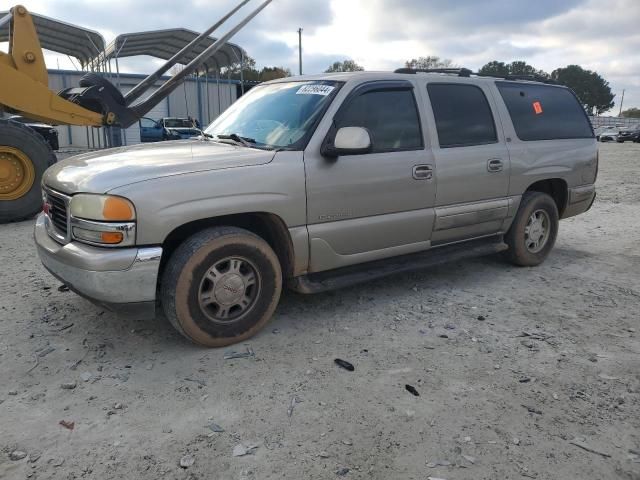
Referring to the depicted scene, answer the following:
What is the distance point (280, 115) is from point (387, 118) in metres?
0.86

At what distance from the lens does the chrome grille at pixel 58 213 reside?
325 centimetres

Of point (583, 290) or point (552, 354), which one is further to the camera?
point (583, 290)

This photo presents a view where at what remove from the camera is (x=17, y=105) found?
7.29 metres

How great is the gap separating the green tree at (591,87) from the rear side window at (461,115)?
98792 mm

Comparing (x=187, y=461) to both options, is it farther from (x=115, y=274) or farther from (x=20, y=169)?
(x=20, y=169)

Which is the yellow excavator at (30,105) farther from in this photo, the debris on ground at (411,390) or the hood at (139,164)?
the debris on ground at (411,390)

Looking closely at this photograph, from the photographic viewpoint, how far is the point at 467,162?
14.6ft

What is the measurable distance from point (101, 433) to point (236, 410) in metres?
0.68

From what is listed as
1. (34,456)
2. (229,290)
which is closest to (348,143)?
(229,290)

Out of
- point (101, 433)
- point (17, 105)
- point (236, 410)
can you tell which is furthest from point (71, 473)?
point (17, 105)

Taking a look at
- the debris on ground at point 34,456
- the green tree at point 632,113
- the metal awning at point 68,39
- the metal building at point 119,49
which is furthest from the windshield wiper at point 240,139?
the green tree at point 632,113

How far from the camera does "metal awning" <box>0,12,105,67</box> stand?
1624 centimetres

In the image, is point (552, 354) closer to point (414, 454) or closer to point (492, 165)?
point (414, 454)

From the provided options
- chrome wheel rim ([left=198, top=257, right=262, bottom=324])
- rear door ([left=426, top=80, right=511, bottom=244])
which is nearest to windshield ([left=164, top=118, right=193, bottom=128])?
rear door ([left=426, top=80, right=511, bottom=244])
